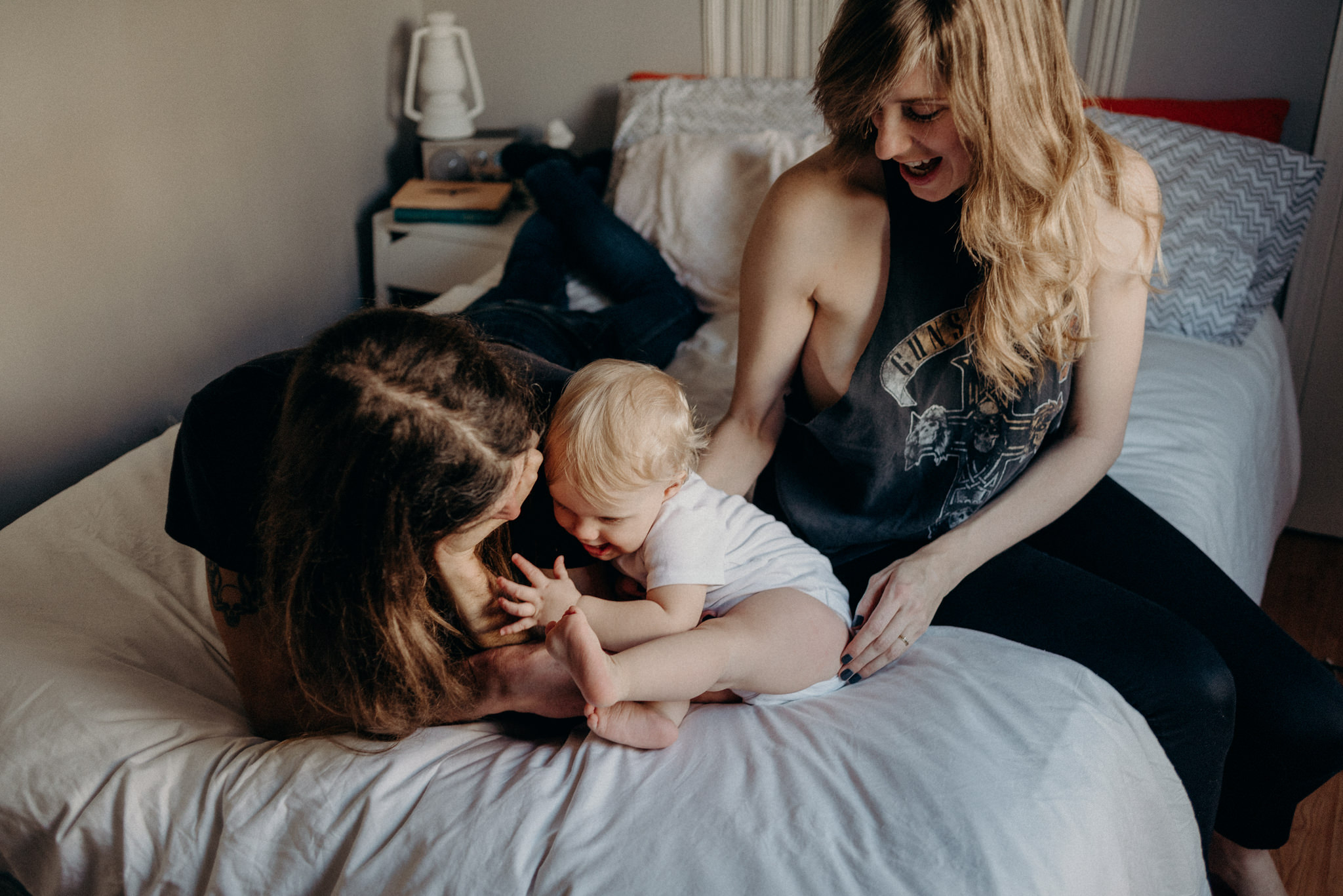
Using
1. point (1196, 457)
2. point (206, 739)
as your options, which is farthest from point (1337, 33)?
point (206, 739)

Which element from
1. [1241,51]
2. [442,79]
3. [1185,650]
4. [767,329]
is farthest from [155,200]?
[1241,51]

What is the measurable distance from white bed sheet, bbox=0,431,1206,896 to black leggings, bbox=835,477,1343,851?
8 cm

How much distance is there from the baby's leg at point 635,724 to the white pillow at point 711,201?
127cm

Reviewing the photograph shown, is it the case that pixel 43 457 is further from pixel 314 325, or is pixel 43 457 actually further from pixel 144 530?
pixel 314 325

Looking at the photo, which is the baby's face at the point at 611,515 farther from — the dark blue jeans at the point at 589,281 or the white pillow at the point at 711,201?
→ the white pillow at the point at 711,201

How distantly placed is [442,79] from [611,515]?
2023 millimetres

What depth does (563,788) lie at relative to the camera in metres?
0.81

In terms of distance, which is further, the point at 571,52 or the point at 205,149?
the point at 571,52

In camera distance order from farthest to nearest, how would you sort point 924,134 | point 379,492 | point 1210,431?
point 1210,431, point 924,134, point 379,492

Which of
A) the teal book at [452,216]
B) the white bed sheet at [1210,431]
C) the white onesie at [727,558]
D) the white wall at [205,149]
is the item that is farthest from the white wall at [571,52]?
the white onesie at [727,558]

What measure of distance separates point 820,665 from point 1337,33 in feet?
5.89

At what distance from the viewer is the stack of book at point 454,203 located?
244 centimetres

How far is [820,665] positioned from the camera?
96cm

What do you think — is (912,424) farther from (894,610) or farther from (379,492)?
(379,492)
